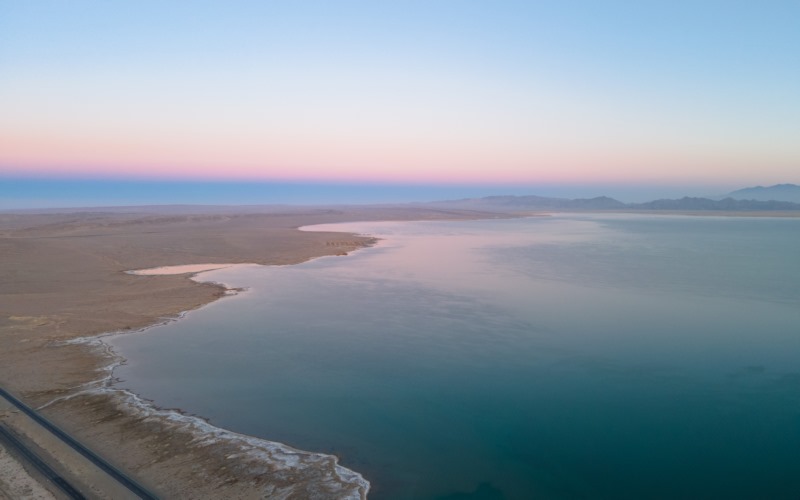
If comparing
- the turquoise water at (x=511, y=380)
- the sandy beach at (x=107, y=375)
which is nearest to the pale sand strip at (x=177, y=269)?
the sandy beach at (x=107, y=375)

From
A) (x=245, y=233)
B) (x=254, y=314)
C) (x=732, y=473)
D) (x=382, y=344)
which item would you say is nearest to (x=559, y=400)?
(x=732, y=473)

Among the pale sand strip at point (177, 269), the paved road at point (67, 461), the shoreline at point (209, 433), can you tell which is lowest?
the shoreline at point (209, 433)

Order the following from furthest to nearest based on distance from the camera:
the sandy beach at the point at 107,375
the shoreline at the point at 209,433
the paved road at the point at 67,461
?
the shoreline at the point at 209,433 < the sandy beach at the point at 107,375 < the paved road at the point at 67,461

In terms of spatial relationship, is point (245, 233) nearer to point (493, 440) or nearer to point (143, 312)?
point (143, 312)

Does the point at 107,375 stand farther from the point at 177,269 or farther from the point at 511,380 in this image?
the point at 177,269

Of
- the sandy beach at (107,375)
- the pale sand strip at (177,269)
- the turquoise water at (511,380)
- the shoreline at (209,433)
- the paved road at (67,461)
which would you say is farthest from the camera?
the pale sand strip at (177,269)

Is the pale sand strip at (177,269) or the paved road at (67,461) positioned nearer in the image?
the paved road at (67,461)

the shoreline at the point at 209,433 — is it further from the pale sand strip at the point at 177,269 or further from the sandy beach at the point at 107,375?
the pale sand strip at the point at 177,269
